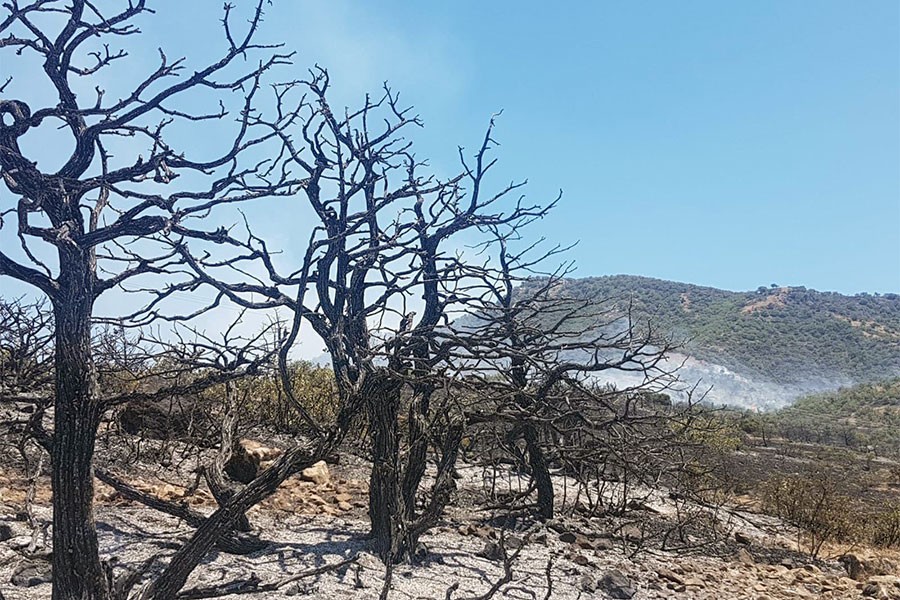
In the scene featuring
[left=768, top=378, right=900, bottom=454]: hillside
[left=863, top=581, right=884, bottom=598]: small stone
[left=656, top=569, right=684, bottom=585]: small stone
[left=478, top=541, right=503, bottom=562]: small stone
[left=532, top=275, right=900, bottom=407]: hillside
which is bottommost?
[left=863, top=581, right=884, bottom=598]: small stone

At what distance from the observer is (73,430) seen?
142 inches

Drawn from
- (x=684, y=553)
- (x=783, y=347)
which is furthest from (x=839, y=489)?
(x=783, y=347)

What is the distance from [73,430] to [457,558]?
3609 millimetres

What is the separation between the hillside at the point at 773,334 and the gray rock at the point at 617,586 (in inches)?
1745

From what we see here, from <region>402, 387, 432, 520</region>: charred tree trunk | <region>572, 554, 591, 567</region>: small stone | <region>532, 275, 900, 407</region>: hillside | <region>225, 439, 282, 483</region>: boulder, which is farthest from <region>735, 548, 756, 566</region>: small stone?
<region>532, 275, 900, 407</region>: hillside

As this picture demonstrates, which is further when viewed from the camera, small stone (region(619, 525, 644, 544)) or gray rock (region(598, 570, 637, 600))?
small stone (region(619, 525, 644, 544))

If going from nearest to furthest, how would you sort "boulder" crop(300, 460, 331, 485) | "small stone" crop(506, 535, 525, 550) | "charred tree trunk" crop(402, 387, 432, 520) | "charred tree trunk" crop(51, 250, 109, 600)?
"charred tree trunk" crop(51, 250, 109, 600) < "charred tree trunk" crop(402, 387, 432, 520) < "small stone" crop(506, 535, 525, 550) < "boulder" crop(300, 460, 331, 485)

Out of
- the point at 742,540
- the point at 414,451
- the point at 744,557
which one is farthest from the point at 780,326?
the point at 414,451

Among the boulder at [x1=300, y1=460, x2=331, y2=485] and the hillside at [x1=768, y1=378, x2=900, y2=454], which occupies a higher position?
the hillside at [x1=768, y1=378, x2=900, y2=454]

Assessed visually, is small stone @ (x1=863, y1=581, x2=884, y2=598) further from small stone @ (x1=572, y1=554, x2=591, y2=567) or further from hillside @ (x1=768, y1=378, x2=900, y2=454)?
hillside @ (x1=768, y1=378, x2=900, y2=454)

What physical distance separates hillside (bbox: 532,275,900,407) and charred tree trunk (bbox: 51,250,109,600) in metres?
47.5

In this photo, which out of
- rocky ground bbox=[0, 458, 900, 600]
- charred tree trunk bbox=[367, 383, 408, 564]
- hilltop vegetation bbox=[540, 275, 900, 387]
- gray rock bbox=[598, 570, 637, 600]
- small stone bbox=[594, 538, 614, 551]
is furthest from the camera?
hilltop vegetation bbox=[540, 275, 900, 387]

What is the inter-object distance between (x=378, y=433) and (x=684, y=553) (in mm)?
3601

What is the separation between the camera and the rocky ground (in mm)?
5191
